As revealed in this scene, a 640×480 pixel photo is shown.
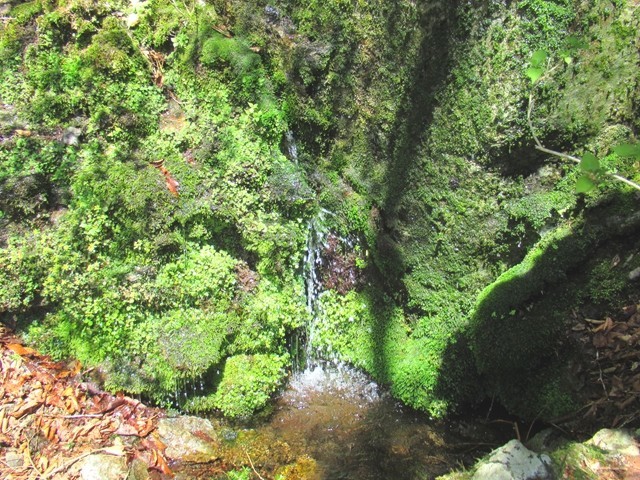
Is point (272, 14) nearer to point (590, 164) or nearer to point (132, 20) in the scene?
point (132, 20)


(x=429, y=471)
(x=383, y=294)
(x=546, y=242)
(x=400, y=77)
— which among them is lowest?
(x=429, y=471)

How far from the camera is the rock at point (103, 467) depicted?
412 cm

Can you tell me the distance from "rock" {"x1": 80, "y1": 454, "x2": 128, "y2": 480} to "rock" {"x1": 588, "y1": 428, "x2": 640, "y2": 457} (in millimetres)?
3847

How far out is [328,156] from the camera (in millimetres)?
5344

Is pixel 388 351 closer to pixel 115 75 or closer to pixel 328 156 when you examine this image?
pixel 328 156

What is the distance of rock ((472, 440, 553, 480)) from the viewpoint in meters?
3.08

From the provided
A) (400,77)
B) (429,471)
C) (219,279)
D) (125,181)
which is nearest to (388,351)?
(429,471)

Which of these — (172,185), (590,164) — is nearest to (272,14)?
(172,185)

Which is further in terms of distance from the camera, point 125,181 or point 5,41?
point 5,41

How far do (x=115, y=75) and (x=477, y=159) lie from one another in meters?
3.97

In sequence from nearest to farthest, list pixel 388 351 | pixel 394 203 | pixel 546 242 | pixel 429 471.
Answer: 1. pixel 546 242
2. pixel 429 471
3. pixel 394 203
4. pixel 388 351

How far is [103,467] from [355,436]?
236 cm

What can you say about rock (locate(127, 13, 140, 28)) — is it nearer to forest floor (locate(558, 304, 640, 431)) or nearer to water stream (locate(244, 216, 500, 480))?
water stream (locate(244, 216, 500, 480))

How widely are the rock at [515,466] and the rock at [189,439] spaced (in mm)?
2574
